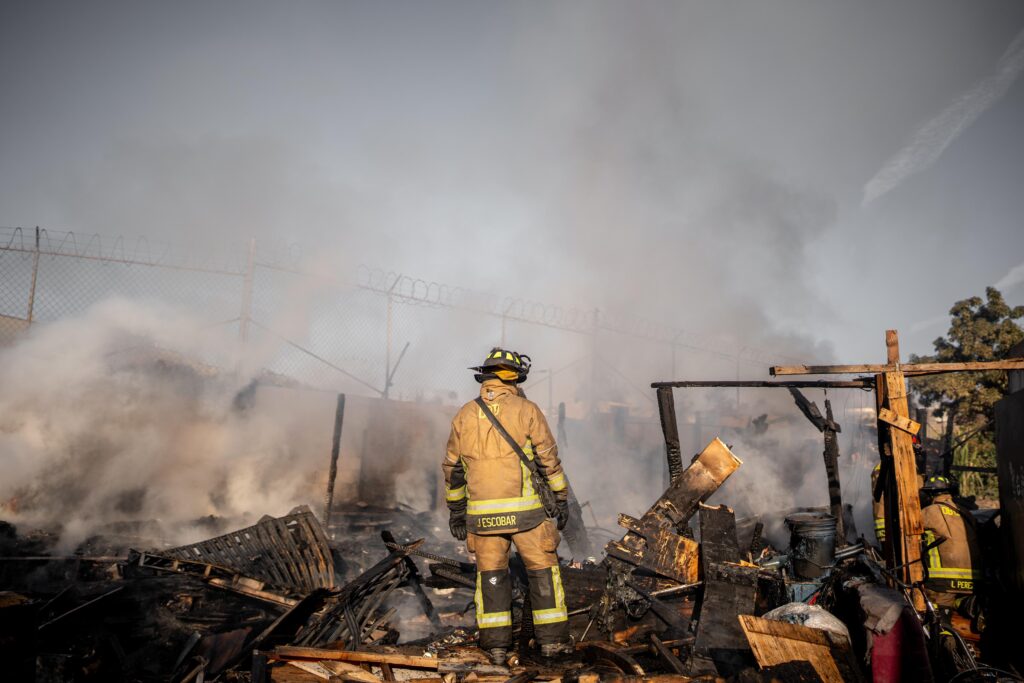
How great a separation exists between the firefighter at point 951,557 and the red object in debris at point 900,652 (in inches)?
99.7

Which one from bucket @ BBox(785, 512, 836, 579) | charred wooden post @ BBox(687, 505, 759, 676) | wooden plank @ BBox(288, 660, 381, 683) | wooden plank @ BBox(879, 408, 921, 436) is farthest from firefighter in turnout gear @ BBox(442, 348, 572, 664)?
bucket @ BBox(785, 512, 836, 579)

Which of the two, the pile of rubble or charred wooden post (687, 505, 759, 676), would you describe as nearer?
the pile of rubble

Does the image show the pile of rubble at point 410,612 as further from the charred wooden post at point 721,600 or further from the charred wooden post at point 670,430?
the charred wooden post at point 670,430

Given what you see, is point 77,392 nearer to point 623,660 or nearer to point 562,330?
point 623,660

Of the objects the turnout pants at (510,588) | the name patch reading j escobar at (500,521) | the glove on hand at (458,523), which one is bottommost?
the turnout pants at (510,588)

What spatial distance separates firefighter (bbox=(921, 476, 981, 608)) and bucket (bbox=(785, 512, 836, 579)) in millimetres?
930

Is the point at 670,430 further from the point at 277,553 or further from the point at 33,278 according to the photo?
the point at 33,278

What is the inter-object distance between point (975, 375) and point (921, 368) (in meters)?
15.6

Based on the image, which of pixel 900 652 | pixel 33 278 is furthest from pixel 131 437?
pixel 900 652

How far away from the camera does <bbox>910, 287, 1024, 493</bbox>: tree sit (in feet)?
51.8

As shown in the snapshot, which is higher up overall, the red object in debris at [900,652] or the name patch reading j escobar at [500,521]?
the name patch reading j escobar at [500,521]

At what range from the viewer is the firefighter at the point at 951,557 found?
211 inches

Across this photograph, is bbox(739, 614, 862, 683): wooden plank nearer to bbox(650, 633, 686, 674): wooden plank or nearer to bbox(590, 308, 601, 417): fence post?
bbox(650, 633, 686, 674): wooden plank

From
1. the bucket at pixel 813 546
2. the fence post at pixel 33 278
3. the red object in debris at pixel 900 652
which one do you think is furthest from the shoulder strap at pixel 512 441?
the fence post at pixel 33 278
